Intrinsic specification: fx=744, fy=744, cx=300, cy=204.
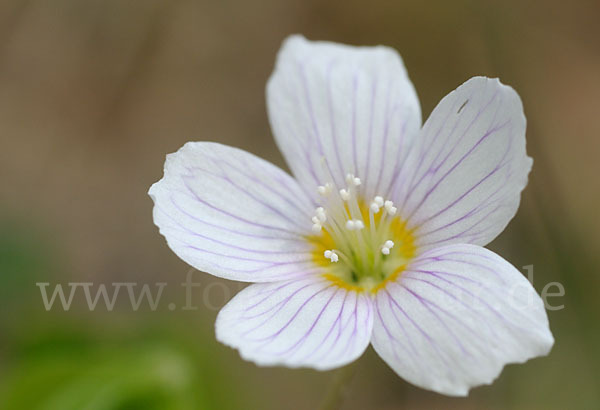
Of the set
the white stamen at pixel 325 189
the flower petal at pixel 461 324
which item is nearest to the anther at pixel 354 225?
the white stamen at pixel 325 189

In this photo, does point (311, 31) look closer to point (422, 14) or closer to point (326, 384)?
point (422, 14)

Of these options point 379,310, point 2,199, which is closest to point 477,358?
point 379,310

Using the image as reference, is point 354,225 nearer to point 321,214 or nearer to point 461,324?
point 321,214

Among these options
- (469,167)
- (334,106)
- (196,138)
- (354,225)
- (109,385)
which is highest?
(334,106)

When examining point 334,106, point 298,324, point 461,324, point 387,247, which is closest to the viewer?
point 461,324

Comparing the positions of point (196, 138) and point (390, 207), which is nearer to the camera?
point (390, 207)

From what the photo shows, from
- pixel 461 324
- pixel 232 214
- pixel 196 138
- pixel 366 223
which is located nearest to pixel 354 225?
pixel 366 223

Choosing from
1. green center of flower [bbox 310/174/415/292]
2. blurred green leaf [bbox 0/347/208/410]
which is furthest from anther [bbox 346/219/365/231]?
blurred green leaf [bbox 0/347/208/410]
